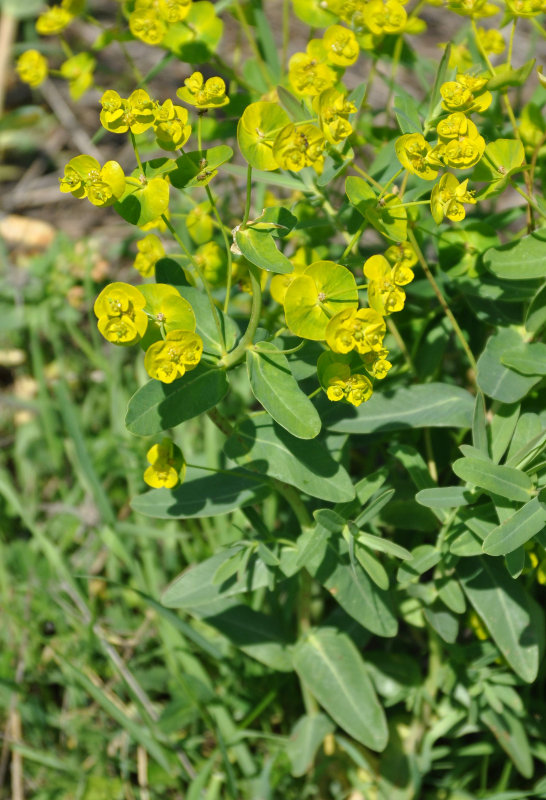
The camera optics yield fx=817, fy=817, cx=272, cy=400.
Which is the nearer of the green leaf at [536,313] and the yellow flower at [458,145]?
the yellow flower at [458,145]

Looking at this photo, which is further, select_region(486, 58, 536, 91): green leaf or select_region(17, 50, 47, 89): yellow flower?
select_region(17, 50, 47, 89): yellow flower

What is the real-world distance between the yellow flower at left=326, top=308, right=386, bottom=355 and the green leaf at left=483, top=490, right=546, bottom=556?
0.42m

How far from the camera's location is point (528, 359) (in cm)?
165

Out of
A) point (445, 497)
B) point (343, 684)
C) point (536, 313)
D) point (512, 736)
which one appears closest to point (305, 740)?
point (343, 684)

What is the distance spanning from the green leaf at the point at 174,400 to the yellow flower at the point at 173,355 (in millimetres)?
145

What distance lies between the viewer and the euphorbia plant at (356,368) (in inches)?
54.1

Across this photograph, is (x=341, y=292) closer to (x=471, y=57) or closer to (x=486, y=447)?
(x=486, y=447)

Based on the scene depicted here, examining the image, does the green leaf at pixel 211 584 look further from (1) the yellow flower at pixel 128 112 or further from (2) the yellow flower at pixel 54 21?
(2) the yellow flower at pixel 54 21

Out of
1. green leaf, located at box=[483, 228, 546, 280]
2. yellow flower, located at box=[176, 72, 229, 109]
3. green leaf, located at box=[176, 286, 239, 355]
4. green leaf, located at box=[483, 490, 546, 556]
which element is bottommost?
green leaf, located at box=[483, 490, 546, 556]

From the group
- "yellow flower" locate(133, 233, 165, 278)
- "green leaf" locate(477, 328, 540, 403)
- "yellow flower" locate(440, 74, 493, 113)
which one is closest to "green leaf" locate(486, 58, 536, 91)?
"yellow flower" locate(440, 74, 493, 113)

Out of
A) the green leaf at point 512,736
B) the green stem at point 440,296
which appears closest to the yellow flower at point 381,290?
the green stem at point 440,296

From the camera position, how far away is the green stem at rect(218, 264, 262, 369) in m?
1.42

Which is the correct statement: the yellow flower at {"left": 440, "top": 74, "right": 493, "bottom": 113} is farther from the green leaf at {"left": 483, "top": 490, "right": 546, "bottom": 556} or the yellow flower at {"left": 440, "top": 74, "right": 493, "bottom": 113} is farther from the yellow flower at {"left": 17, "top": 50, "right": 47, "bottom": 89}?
the yellow flower at {"left": 17, "top": 50, "right": 47, "bottom": 89}

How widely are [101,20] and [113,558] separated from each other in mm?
3280
